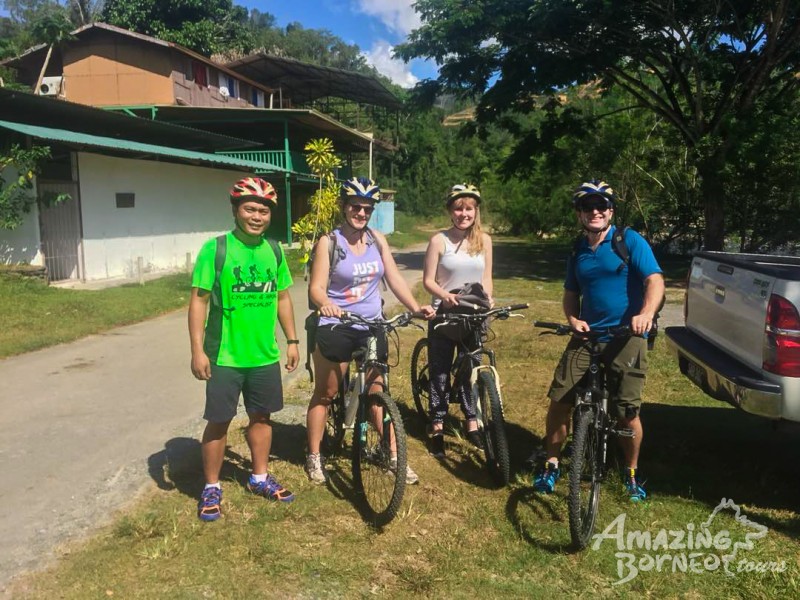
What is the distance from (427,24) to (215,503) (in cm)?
1436

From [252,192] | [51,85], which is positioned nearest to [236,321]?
[252,192]

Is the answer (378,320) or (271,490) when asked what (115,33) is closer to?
(378,320)

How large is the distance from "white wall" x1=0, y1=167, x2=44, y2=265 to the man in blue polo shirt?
11187 mm

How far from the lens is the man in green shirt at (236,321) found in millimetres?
3320

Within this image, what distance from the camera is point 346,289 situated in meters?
3.84

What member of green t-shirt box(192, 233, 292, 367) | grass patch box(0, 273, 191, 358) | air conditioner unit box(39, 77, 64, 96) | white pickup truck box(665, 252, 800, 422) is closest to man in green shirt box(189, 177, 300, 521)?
green t-shirt box(192, 233, 292, 367)

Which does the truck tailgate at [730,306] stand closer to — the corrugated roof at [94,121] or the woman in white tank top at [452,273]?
the woman in white tank top at [452,273]

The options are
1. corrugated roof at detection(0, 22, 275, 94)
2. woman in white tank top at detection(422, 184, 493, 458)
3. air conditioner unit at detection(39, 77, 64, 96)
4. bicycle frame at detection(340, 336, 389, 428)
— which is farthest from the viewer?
air conditioner unit at detection(39, 77, 64, 96)

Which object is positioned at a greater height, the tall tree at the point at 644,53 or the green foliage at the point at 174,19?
the green foliage at the point at 174,19

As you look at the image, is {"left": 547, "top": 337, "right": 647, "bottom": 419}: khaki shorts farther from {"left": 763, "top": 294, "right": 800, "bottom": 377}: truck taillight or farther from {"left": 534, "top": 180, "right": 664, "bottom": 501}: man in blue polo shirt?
{"left": 763, "top": 294, "right": 800, "bottom": 377}: truck taillight

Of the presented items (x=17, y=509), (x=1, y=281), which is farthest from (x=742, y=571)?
(x=1, y=281)

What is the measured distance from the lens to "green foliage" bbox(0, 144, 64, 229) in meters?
10.9

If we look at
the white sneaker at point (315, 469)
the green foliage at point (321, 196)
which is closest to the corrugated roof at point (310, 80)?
the green foliage at point (321, 196)

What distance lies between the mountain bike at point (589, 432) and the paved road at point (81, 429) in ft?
8.23
